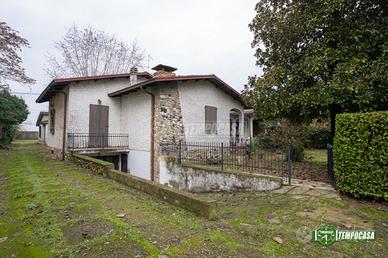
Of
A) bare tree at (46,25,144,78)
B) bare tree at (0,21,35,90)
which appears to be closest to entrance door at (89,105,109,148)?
bare tree at (0,21,35,90)

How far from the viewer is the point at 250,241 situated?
313 cm

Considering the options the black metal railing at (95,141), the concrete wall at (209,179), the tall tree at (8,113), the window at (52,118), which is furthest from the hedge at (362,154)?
the tall tree at (8,113)

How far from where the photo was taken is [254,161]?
7820 millimetres

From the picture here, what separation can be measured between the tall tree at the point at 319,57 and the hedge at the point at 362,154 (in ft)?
3.97

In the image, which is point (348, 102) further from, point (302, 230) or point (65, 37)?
point (65, 37)

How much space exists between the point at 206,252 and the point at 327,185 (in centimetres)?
461

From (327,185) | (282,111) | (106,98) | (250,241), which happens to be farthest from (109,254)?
(106,98)

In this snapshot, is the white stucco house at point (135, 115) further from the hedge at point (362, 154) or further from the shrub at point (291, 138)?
the hedge at point (362, 154)

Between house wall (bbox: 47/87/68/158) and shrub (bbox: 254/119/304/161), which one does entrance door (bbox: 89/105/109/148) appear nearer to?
house wall (bbox: 47/87/68/158)

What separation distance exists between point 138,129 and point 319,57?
863 centimetres

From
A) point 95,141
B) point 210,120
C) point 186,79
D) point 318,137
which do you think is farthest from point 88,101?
point 318,137

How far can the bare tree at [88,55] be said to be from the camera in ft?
69.6

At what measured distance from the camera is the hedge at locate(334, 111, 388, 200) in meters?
4.46

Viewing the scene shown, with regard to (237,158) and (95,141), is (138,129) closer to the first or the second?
(95,141)
